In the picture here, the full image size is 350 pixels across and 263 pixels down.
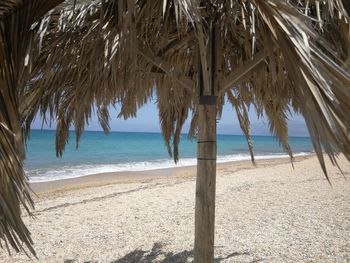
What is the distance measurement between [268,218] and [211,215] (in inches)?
142

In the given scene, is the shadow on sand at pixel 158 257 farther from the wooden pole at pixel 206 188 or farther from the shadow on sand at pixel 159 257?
the wooden pole at pixel 206 188

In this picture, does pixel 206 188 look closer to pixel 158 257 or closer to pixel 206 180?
pixel 206 180

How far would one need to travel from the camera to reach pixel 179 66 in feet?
10.5

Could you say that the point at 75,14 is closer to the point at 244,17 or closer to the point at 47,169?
the point at 244,17

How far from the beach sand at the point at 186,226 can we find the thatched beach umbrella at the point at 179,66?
1340 mm

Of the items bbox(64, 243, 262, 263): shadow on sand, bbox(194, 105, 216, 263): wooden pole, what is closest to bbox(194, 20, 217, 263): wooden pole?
bbox(194, 105, 216, 263): wooden pole

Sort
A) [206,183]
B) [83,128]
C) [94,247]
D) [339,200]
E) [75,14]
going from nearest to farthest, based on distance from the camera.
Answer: [75,14] < [206,183] < [83,128] < [94,247] < [339,200]

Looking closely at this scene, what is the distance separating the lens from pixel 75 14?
213 cm

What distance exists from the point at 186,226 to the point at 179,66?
311cm

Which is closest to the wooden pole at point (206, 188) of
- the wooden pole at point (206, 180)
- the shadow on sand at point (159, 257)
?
the wooden pole at point (206, 180)

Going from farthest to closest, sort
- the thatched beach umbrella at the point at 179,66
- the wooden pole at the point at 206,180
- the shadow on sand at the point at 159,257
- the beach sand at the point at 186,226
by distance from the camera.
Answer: the beach sand at the point at 186,226 < the shadow on sand at the point at 159,257 < the wooden pole at the point at 206,180 < the thatched beach umbrella at the point at 179,66

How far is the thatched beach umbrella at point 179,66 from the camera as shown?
46.8 inches

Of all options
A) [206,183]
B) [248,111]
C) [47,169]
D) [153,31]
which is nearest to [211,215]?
[206,183]

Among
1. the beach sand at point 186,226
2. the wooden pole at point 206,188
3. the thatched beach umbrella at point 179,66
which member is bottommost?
the beach sand at point 186,226
